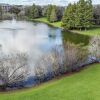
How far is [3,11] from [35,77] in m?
82.0

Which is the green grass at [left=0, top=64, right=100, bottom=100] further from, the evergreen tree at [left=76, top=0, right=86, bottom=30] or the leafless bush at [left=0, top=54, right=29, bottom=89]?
the evergreen tree at [left=76, top=0, right=86, bottom=30]

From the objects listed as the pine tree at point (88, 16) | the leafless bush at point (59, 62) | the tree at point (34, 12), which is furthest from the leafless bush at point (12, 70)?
the tree at point (34, 12)

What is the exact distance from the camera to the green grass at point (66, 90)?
62.7 ft

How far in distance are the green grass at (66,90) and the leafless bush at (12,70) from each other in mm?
1531

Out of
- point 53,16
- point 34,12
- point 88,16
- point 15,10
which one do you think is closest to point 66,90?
point 88,16

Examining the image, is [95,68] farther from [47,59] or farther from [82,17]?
[82,17]

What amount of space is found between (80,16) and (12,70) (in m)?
39.5

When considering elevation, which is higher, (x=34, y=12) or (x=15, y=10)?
(x=15, y=10)

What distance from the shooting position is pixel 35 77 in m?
24.0

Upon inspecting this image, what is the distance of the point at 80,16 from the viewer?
5888cm

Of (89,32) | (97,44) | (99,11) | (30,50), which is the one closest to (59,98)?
(97,44)

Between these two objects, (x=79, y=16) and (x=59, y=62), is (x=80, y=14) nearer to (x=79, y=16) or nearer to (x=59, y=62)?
(x=79, y=16)

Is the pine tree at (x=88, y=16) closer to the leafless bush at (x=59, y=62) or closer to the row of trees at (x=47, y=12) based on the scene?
the row of trees at (x=47, y=12)

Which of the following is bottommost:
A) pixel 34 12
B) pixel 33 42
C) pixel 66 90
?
pixel 66 90
